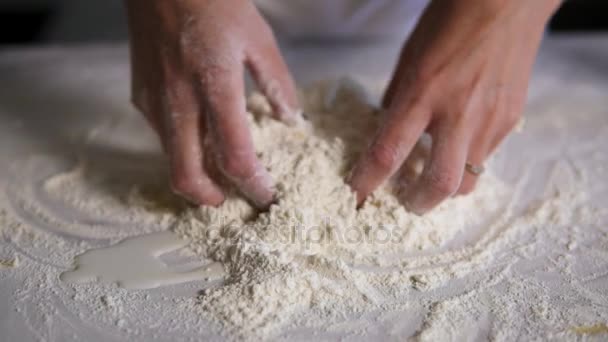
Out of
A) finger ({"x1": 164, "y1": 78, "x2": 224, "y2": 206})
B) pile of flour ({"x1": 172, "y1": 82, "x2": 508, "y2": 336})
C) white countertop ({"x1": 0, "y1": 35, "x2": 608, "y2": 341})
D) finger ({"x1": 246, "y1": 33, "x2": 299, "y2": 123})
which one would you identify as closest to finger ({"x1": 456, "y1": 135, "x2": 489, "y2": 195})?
pile of flour ({"x1": 172, "y1": 82, "x2": 508, "y2": 336})

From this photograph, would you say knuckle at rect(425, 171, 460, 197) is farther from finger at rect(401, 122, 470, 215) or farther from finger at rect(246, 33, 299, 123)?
finger at rect(246, 33, 299, 123)

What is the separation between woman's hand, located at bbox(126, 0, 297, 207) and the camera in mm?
850

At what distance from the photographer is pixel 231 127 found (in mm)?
845

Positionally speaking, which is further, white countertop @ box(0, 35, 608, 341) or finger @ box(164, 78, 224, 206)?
finger @ box(164, 78, 224, 206)

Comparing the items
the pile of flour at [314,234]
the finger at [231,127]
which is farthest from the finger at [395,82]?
the finger at [231,127]

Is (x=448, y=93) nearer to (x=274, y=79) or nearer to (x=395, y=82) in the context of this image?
(x=395, y=82)

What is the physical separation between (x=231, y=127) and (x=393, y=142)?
0.78 feet

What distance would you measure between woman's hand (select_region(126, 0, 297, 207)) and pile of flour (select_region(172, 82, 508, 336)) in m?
0.05

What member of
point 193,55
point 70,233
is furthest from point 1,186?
point 193,55

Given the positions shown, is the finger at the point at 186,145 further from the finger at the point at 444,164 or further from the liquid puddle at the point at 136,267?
the finger at the point at 444,164

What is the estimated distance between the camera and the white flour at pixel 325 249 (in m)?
0.76

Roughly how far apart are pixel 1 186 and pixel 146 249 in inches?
13.4

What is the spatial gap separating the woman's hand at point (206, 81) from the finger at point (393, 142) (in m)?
0.16

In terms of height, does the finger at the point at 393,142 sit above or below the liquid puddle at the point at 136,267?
above
